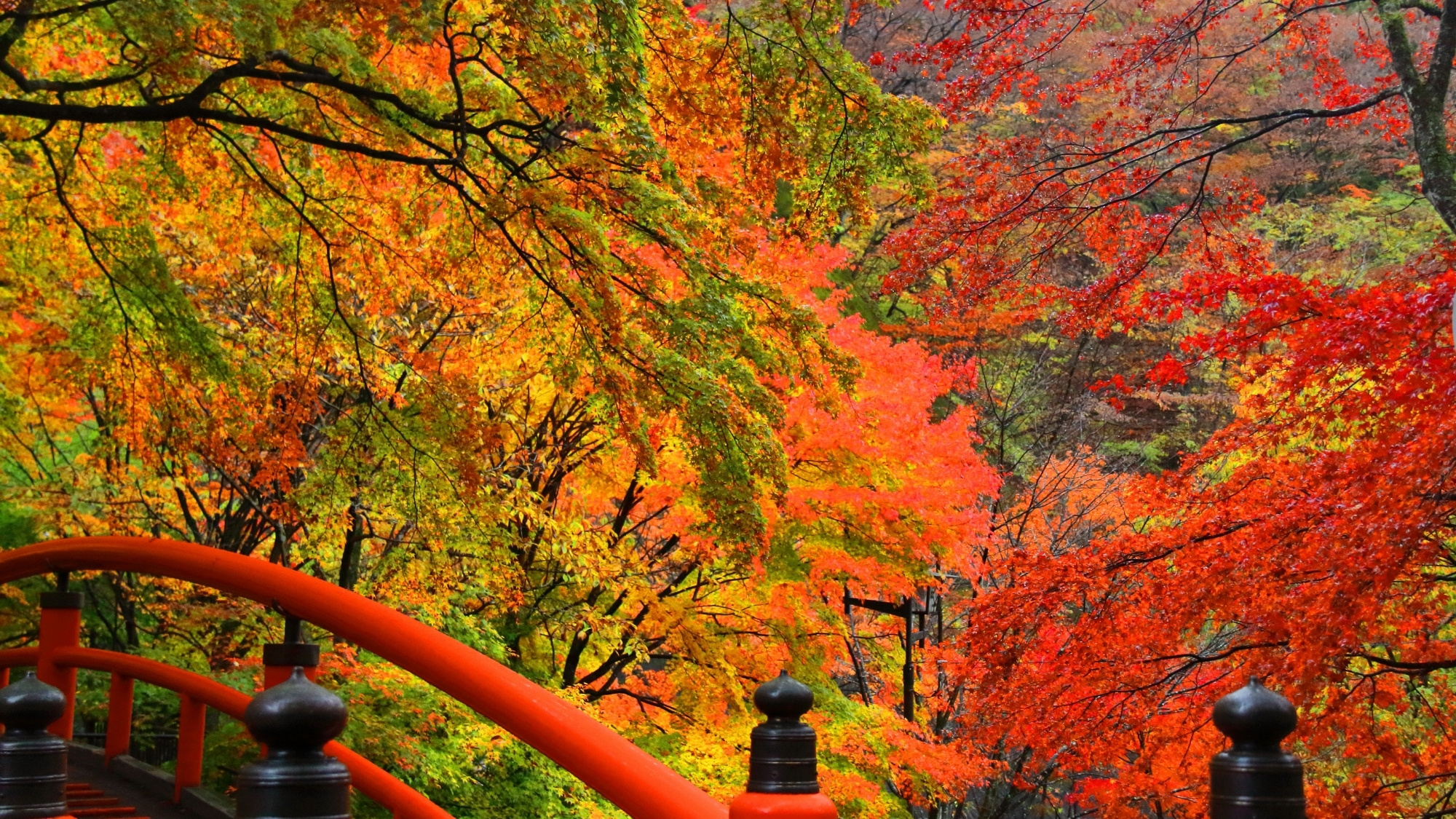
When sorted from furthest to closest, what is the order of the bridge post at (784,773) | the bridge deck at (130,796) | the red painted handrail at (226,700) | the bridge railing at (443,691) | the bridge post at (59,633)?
the bridge post at (59,633) < the bridge deck at (130,796) < the red painted handrail at (226,700) < the bridge post at (784,773) < the bridge railing at (443,691)

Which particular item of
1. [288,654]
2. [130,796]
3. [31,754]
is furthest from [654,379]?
[31,754]

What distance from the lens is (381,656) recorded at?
252cm

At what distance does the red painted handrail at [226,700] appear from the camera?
310 centimetres

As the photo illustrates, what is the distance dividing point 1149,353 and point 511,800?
21.3 metres

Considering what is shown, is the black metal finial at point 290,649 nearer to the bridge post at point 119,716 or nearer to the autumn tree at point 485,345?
the bridge post at point 119,716

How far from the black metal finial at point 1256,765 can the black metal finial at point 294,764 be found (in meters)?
0.94

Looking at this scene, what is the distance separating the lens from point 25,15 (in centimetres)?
450

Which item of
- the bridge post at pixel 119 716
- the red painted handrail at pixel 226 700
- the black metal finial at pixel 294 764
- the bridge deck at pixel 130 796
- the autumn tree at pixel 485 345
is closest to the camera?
the black metal finial at pixel 294 764

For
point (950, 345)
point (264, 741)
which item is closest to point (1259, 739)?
point (264, 741)

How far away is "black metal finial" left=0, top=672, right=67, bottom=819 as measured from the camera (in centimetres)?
158

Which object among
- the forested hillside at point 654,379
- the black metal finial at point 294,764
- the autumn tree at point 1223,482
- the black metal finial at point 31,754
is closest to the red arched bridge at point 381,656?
the black metal finial at point 31,754

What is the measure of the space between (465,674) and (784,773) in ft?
2.98

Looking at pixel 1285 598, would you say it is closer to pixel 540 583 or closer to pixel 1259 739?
pixel 1259 739

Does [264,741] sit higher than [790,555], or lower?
lower
